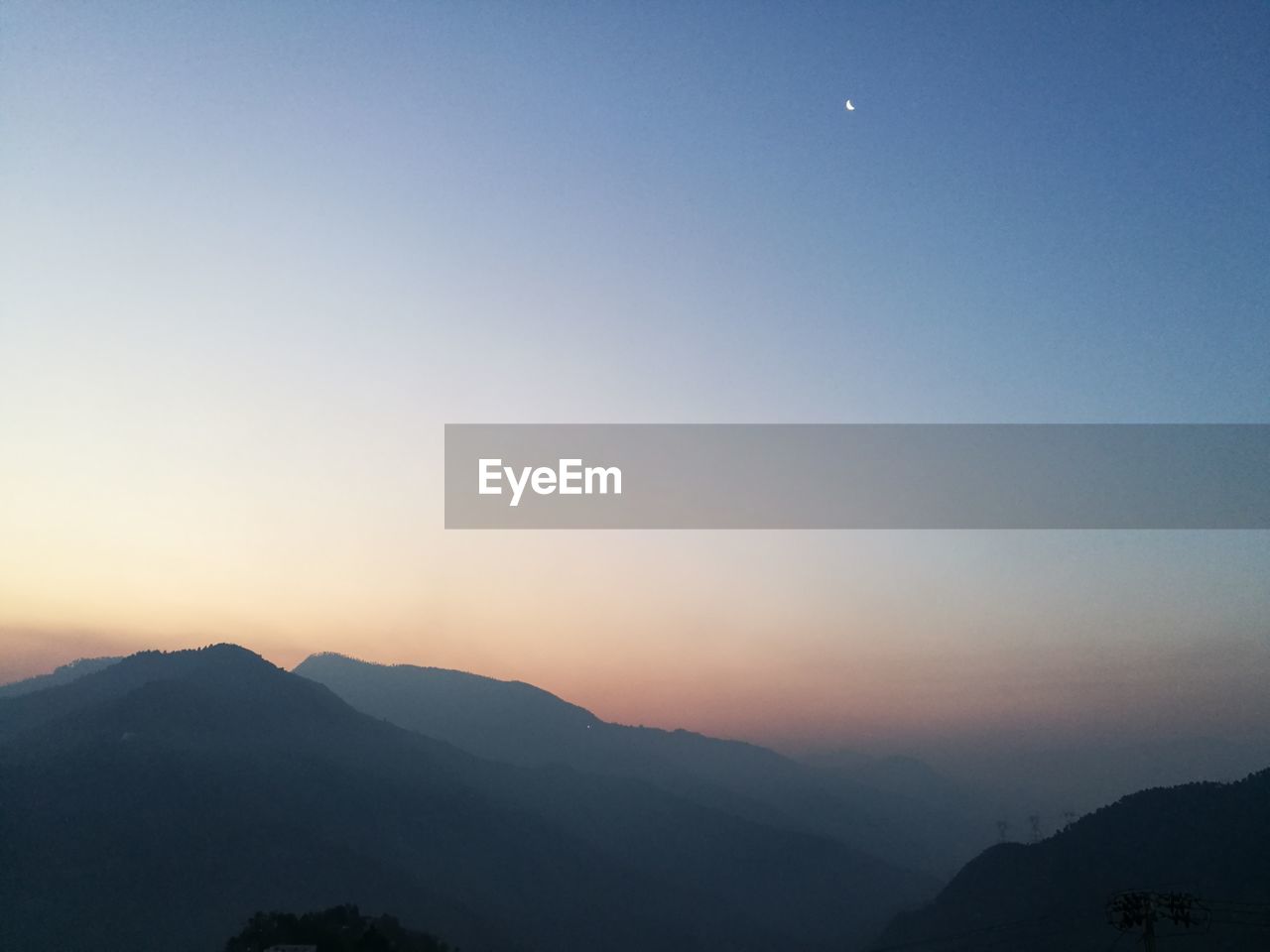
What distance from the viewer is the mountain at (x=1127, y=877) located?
11798cm

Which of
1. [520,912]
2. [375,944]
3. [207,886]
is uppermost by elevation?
[375,944]

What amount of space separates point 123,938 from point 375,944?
66793mm

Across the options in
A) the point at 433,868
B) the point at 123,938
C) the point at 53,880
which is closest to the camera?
the point at 123,938

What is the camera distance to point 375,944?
83.2 m

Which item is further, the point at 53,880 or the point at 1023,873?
the point at 1023,873

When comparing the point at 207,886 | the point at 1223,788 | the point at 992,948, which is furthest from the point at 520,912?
the point at 1223,788

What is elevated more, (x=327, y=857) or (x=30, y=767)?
(x=30, y=767)

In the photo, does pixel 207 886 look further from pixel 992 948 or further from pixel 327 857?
pixel 992 948

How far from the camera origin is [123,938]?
392 feet

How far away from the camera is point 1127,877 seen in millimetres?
135750

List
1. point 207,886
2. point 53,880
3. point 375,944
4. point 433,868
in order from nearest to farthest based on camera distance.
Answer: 1. point 375,944
2. point 53,880
3. point 207,886
4. point 433,868

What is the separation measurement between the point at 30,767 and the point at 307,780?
2320 inches

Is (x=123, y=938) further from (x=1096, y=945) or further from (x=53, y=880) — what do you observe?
(x=1096, y=945)

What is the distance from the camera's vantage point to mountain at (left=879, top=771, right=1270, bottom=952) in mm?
117981
